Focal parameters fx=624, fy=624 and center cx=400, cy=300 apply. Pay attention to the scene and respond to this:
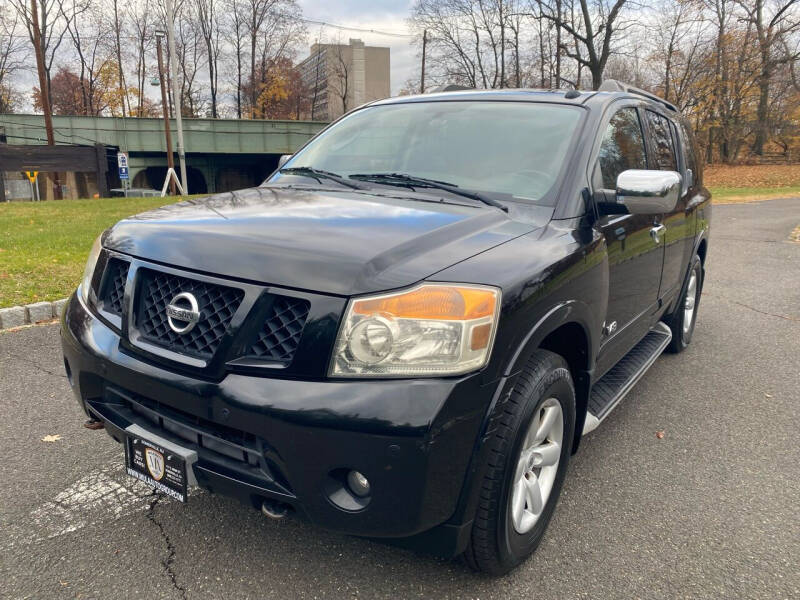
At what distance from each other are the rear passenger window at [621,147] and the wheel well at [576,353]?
0.88 metres

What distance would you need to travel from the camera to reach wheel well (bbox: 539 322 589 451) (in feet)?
7.94

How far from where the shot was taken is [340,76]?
55.9 meters

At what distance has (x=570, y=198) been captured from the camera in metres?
2.69

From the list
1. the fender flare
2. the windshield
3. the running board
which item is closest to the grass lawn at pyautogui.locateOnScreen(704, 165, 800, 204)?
the running board

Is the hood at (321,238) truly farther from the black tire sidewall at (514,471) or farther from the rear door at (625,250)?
the rear door at (625,250)

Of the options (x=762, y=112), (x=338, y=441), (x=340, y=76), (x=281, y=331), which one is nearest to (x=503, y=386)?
(x=338, y=441)

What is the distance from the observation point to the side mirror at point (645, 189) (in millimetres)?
2672

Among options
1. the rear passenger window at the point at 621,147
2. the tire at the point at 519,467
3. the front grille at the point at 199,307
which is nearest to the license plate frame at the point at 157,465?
the front grille at the point at 199,307

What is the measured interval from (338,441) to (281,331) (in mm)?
380

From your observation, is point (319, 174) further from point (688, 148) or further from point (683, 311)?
point (683, 311)

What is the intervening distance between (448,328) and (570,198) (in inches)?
45.6

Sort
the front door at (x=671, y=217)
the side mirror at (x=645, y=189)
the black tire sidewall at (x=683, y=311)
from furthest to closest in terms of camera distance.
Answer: the black tire sidewall at (x=683, y=311) → the front door at (x=671, y=217) → the side mirror at (x=645, y=189)

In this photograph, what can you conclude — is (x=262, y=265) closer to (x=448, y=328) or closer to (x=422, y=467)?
(x=448, y=328)

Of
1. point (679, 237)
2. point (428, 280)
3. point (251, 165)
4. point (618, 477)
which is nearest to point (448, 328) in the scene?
point (428, 280)
